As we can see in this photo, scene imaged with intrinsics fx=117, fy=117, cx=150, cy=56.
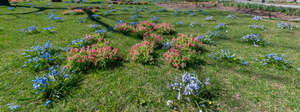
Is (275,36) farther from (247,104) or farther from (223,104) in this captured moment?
(223,104)

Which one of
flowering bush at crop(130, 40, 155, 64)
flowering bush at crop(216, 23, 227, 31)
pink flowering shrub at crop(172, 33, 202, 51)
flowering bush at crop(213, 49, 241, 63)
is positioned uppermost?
flowering bush at crop(216, 23, 227, 31)

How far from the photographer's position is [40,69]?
3.90 m

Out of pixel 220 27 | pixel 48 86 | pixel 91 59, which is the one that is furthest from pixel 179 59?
pixel 220 27

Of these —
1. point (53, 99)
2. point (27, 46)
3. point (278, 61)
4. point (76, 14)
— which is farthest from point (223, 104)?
point (76, 14)

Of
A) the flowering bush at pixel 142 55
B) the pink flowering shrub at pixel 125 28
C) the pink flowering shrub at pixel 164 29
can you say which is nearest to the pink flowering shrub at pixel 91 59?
the flowering bush at pixel 142 55

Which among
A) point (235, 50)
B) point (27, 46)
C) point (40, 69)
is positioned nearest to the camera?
point (40, 69)

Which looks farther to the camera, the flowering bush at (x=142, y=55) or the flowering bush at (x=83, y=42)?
the flowering bush at (x=83, y=42)

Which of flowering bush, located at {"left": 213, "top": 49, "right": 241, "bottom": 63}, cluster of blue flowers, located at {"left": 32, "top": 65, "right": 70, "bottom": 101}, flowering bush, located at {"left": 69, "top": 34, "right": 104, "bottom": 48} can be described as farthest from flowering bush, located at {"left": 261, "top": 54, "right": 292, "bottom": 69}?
flowering bush, located at {"left": 69, "top": 34, "right": 104, "bottom": 48}

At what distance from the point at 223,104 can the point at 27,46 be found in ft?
26.5

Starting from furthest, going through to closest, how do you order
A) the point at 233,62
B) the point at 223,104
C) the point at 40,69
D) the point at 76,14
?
1. the point at 76,14
2. the point at 233,62
3. the point at 40,69
4. the point at 223,104

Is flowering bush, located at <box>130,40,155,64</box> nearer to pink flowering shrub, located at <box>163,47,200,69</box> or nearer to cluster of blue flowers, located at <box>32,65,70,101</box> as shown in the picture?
pink flowering shrub, located at <box>163,47,200,69</box>

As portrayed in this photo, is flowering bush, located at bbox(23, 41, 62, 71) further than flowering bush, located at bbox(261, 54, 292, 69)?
No

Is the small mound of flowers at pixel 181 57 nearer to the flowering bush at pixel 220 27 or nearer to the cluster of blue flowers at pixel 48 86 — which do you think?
the cluster of blue flowers at pixel 48 86

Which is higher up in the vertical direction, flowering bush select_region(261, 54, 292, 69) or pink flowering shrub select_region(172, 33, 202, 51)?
pink flowering shrub select_region(172, 33, 202, 51)
